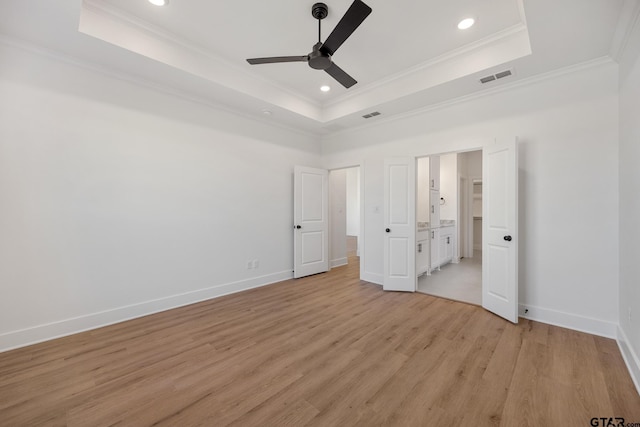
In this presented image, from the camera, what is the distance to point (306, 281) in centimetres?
482

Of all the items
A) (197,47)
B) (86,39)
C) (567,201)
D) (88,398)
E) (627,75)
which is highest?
(197,47)

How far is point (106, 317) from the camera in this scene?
3.02 m

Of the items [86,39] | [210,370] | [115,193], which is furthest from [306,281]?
[86,39]

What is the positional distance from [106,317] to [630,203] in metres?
5.43

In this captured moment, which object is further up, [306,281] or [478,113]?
[478,113]

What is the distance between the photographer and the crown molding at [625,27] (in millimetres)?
2020

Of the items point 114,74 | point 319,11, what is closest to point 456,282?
point 319,11

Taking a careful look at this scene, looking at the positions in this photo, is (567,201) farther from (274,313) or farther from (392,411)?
(274,313)

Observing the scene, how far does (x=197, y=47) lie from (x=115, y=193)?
2038mm

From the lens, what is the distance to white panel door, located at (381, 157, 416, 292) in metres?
4.19

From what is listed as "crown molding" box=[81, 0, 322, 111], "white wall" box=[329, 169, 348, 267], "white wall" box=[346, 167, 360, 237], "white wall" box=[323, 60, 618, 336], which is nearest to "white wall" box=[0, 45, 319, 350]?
"crown molding" box=[81, 0, 322, 111]

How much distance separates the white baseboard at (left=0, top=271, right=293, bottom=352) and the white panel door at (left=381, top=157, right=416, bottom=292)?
2.43 meters

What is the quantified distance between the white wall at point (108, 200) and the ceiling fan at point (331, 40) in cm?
184

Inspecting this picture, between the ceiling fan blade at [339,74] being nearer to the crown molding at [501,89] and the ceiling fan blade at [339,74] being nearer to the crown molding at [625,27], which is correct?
the crown molding at [501,89]
